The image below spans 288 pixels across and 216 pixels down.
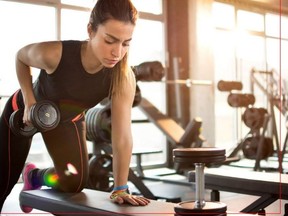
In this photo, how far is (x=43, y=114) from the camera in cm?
190

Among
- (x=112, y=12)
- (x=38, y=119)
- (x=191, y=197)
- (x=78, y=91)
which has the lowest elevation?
→ (x=191, y=197)

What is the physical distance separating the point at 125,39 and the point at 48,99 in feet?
1.77

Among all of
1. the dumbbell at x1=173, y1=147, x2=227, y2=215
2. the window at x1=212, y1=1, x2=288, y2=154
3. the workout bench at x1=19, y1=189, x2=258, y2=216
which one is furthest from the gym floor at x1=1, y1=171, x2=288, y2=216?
the window at x1=212, y1=1, x2=288, y2=154

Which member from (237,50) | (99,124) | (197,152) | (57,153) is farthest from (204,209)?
(237,50)

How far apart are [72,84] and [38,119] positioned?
0.22 meters

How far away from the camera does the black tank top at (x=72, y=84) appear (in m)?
1.98

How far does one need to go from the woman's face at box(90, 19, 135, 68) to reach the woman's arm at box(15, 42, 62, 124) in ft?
0.77

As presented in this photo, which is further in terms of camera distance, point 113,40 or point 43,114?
point 43,114

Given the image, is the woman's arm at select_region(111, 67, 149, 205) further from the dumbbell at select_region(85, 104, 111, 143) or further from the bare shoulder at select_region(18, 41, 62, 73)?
the dumbbell at select_region(85, 104, 111, 143)

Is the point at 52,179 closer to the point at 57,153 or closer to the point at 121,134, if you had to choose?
the point at 57,153

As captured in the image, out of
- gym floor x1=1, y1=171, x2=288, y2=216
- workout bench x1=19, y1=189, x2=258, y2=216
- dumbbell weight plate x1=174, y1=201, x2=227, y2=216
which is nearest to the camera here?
dumbbell weight plate x1=174, y1=201, x2=227, y2=216

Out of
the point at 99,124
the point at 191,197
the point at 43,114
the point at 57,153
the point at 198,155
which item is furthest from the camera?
the point at 191,197

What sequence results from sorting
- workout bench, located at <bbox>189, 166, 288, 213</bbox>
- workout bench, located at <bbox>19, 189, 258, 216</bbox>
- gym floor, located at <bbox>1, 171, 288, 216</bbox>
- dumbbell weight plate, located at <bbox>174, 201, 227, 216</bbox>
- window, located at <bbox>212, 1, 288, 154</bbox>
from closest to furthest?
dumbbell weight plate, located at <bbox>174, 201, 227, 216</bbox>, workout bench, located at <bbox>19, 189, 258, 216</bbox>, workout bench, located at <bbox>189, 166, 288, 213</bbox>, gym floor, located at <bbox>1, 171, 288, 216</bbox>, window, located at <bbox>212, 1, 288, 154</bbox>

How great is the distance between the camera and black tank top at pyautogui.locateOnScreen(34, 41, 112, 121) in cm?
198
